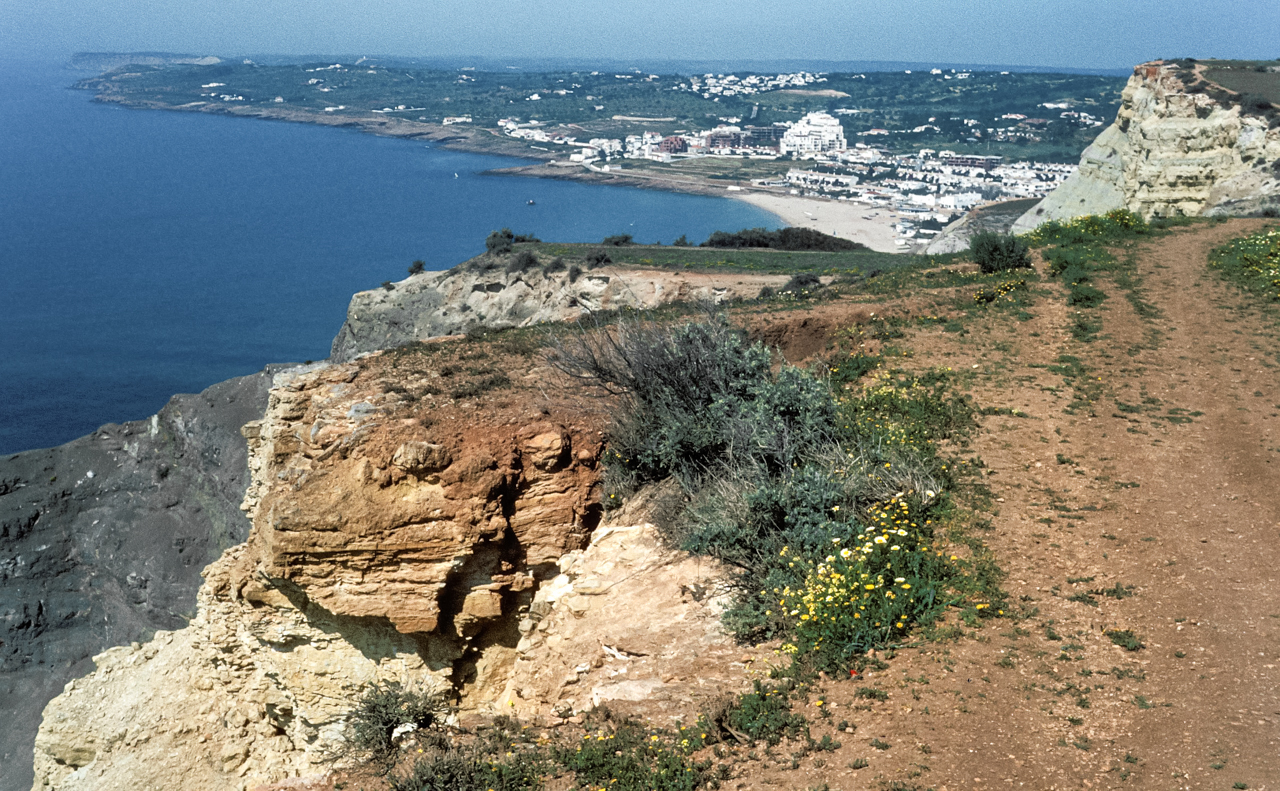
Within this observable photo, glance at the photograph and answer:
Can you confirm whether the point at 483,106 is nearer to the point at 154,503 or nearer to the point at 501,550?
the point at 154,503

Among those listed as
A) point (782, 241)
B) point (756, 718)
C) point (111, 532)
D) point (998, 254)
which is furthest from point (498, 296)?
point (756, 718)

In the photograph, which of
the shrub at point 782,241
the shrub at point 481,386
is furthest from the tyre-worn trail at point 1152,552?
the shrub at point 782,241

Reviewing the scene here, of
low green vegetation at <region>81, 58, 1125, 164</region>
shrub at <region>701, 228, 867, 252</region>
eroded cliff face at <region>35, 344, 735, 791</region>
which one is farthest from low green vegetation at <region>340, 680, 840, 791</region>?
low green vegetation at <region>81, 58, 1125, 164</region>

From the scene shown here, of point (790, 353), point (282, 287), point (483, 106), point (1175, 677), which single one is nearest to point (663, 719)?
point (1175, 677)

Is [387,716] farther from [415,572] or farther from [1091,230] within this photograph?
[1091,230]

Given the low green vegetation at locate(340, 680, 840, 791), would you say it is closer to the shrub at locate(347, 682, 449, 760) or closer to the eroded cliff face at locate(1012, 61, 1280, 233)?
the shrub at locate(347, 682, 449, 760)

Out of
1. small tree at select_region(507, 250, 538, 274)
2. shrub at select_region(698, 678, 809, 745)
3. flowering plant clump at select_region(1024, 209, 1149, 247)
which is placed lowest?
shrub at select_region(698, 678, 809, 745)
